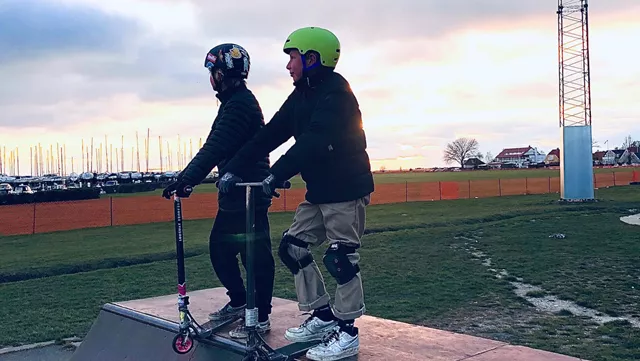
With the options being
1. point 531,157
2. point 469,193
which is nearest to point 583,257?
point 469,193

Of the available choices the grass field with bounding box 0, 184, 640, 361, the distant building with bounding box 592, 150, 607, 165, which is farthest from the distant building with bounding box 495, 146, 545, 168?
the grass field with bounding box 0, 184, 640, 361

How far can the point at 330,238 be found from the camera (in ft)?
13.1

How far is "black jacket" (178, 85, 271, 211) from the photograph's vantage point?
427 cm

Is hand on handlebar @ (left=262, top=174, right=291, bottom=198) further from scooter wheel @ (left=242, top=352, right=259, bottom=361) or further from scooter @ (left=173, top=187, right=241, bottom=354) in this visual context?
scooter wheel @ (left=242, top=352, right=259, bottom=361)

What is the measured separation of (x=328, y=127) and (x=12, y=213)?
26.8 meters

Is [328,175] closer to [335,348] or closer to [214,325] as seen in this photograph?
[335,348]

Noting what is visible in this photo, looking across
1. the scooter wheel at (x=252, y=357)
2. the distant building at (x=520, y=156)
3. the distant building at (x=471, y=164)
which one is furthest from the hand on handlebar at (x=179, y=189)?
the distant building at (x=520, y=156)

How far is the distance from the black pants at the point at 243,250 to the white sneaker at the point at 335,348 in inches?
34.0

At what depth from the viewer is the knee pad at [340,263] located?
3871 millimetres

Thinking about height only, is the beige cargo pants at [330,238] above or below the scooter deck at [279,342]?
above

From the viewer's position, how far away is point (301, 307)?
421cm

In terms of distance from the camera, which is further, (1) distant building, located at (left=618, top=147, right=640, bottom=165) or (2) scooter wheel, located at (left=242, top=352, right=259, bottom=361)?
(1) distant building, located at (left=618, top=147, right=640, bottom=165)

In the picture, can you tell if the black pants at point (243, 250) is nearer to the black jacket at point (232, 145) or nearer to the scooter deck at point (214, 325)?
the black jacket at point (232, 145)

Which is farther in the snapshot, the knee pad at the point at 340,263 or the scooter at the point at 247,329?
the knee pad at the point at 340,263
